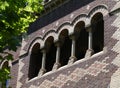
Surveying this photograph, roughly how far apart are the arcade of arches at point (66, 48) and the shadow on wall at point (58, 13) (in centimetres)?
104

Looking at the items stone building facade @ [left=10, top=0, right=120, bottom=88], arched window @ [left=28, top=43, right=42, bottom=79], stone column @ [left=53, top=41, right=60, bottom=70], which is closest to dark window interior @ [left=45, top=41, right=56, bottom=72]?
stone building facade @ [left=10, top=0, right=120, bottom=88]

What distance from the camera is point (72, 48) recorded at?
17.4 meters

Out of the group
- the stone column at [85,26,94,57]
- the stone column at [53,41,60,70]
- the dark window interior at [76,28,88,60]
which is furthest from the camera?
the dark window interior at [76,28,88,60]

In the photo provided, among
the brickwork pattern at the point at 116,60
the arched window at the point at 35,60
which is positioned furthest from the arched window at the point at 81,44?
the brickwork pattern at the point at 116,60

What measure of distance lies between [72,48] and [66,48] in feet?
6.96

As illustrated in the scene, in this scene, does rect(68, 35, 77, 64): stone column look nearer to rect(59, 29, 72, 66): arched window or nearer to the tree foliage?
rect(59, 29, 72, 66): arched window

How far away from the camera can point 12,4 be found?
1154 centimetres

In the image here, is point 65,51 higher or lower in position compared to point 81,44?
higher

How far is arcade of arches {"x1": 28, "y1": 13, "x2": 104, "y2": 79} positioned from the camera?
17.5 meters

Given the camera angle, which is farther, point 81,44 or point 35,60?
point 35,60

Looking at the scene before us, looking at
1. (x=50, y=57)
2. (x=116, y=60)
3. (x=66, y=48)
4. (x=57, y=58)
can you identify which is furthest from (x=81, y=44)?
(x=116, y=60)

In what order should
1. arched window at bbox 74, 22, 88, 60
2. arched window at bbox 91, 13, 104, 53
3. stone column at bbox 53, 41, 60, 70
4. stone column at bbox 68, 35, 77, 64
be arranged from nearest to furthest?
stone column at bbox 68, 35, 77, 64, stone column at bbox 53, 41, 60, 70, arched window at bbox 91, 13, 104, 53, arched window at bbox 74, 22, 88, 60

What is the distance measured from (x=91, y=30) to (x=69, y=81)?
2400 mm

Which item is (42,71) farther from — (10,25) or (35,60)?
(10,25)
